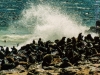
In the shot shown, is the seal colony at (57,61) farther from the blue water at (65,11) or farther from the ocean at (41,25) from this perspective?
the blue water at (65,11)

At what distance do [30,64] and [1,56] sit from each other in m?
5.48

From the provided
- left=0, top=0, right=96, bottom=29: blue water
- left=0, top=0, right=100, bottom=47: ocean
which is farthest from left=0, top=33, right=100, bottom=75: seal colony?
left=0, top=0, right=96, bottom=29: blue water

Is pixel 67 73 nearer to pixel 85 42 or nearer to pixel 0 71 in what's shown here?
pixel 0 71

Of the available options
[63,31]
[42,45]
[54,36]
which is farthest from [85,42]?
[63,31]

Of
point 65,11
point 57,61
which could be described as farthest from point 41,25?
point 57,61

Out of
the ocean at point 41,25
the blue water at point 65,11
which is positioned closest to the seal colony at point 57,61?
the ocean at point 41,25

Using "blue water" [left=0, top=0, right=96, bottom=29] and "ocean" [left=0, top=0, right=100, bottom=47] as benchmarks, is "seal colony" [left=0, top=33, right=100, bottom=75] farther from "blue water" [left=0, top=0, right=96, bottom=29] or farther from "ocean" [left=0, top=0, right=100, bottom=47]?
"blue water" [left=0, top=0, right=96, bottom=29]

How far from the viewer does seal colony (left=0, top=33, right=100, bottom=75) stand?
1919cm

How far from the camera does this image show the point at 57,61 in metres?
21.8

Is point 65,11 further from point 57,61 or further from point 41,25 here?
point 57,61

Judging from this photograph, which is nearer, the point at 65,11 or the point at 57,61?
the point at 57,61

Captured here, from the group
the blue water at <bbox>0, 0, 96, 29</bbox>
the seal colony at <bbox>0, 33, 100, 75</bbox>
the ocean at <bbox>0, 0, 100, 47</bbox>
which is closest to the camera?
the seal colony at <bbox>0, 33, 100, 75</bbox>

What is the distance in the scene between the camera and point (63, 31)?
5069 cm

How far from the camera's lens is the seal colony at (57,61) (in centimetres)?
1919
